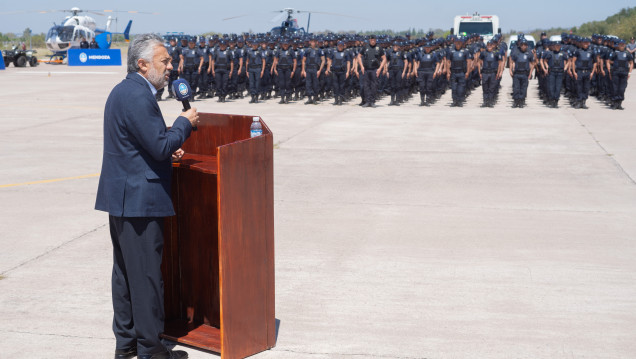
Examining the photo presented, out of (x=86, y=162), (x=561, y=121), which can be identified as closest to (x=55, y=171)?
(x=86, y=162)

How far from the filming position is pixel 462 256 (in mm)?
5945

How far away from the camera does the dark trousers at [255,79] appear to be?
1925 centimetres

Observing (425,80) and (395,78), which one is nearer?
(425,80)

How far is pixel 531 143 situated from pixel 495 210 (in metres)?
5.02

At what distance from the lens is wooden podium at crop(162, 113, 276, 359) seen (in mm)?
3693

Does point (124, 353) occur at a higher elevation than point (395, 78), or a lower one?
lower

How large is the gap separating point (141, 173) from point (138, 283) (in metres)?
0.55

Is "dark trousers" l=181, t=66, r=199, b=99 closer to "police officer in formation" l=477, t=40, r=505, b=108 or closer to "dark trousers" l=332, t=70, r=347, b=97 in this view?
"dark trousers" l=332, t=70, r=347, b=97

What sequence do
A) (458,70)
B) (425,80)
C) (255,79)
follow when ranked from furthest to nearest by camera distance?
(255,79)
(425,80)
(458,70)

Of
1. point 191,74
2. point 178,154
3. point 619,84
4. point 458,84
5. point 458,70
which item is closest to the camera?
point 178,154

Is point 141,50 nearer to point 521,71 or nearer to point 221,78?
point 521,71

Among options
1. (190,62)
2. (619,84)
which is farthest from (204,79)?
(619,84)

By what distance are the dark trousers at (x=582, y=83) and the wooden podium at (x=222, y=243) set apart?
Answer: 593 inches

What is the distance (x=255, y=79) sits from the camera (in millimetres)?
19469
